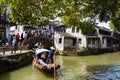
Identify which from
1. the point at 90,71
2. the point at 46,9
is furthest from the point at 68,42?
the point at 46,9

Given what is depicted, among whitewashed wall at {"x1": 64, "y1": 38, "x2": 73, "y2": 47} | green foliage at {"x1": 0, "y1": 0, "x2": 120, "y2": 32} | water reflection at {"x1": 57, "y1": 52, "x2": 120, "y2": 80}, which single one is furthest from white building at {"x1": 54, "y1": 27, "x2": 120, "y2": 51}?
green foliage at {"x1": 0, "y1": 0, "x2": 120, "y2": 32}

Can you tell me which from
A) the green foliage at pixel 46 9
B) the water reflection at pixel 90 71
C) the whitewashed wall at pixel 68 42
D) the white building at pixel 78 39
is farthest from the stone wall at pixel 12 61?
the whitewashed wall at pixel 68 42

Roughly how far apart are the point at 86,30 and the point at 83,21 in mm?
783

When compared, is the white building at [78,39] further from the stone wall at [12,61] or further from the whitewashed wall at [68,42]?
the stone wall at [12,61]

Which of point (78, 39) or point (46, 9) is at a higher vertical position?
point (46, 9)

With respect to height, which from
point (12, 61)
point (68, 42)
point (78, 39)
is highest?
point (78, 39)

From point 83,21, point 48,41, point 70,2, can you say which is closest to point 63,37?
point 48,41

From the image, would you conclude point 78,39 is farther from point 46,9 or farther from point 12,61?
point 46,9

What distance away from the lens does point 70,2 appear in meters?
11.7

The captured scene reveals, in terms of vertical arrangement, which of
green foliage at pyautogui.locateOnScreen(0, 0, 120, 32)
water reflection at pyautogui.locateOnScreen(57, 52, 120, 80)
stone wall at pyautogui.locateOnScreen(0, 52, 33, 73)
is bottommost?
water reflection at pyautogui.locateOnScreen(57, 52, 120, 80)

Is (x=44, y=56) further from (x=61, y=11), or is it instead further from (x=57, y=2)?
(x=57, y=2)

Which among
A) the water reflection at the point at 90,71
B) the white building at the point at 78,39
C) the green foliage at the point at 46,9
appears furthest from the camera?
the white building at the point at 78,39

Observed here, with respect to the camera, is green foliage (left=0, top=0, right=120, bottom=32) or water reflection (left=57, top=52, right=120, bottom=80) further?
water reflection (left=57, top=52, right=120, bottom=80)

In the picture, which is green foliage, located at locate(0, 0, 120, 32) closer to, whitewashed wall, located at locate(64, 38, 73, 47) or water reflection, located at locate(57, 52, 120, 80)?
water reflection, located at locate(57, 52, 120, 80)
